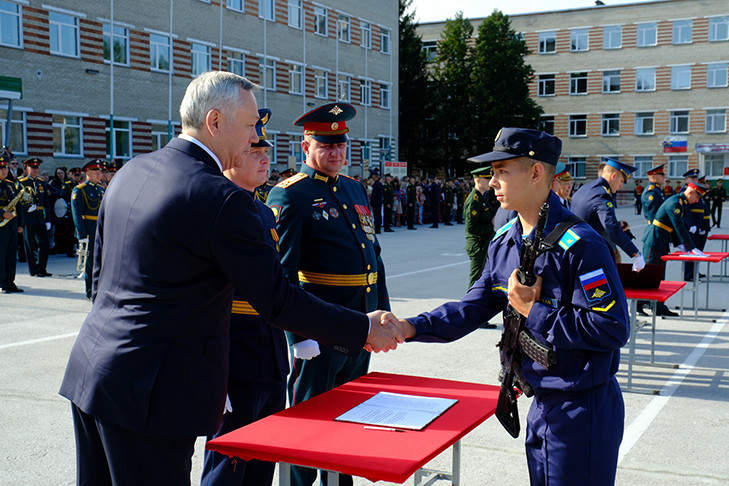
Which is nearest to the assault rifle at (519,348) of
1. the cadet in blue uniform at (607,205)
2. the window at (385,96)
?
the cadet in blue uniform at (607,205)

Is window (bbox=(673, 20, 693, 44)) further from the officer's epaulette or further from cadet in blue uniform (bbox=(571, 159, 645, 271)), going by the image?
the officer's epaulette

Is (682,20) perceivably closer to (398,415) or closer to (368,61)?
(368,61)

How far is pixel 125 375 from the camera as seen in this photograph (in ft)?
8.14

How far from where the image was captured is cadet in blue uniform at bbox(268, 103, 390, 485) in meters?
4.12

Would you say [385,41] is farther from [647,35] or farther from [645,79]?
[647,35]

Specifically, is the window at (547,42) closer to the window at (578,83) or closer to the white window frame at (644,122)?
the window at (578,83)

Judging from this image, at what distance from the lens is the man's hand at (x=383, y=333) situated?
3221 millimetres

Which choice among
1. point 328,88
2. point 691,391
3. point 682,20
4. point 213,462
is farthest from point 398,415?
point 682,20

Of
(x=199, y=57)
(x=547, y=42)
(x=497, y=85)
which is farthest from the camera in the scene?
(x=547, y=42)

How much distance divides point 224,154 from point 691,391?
561 centimetres

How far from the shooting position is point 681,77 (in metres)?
54.2

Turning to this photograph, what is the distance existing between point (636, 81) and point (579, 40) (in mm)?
5640

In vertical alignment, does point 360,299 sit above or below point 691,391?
above

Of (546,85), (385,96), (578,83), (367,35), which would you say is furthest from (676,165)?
(367,35)
